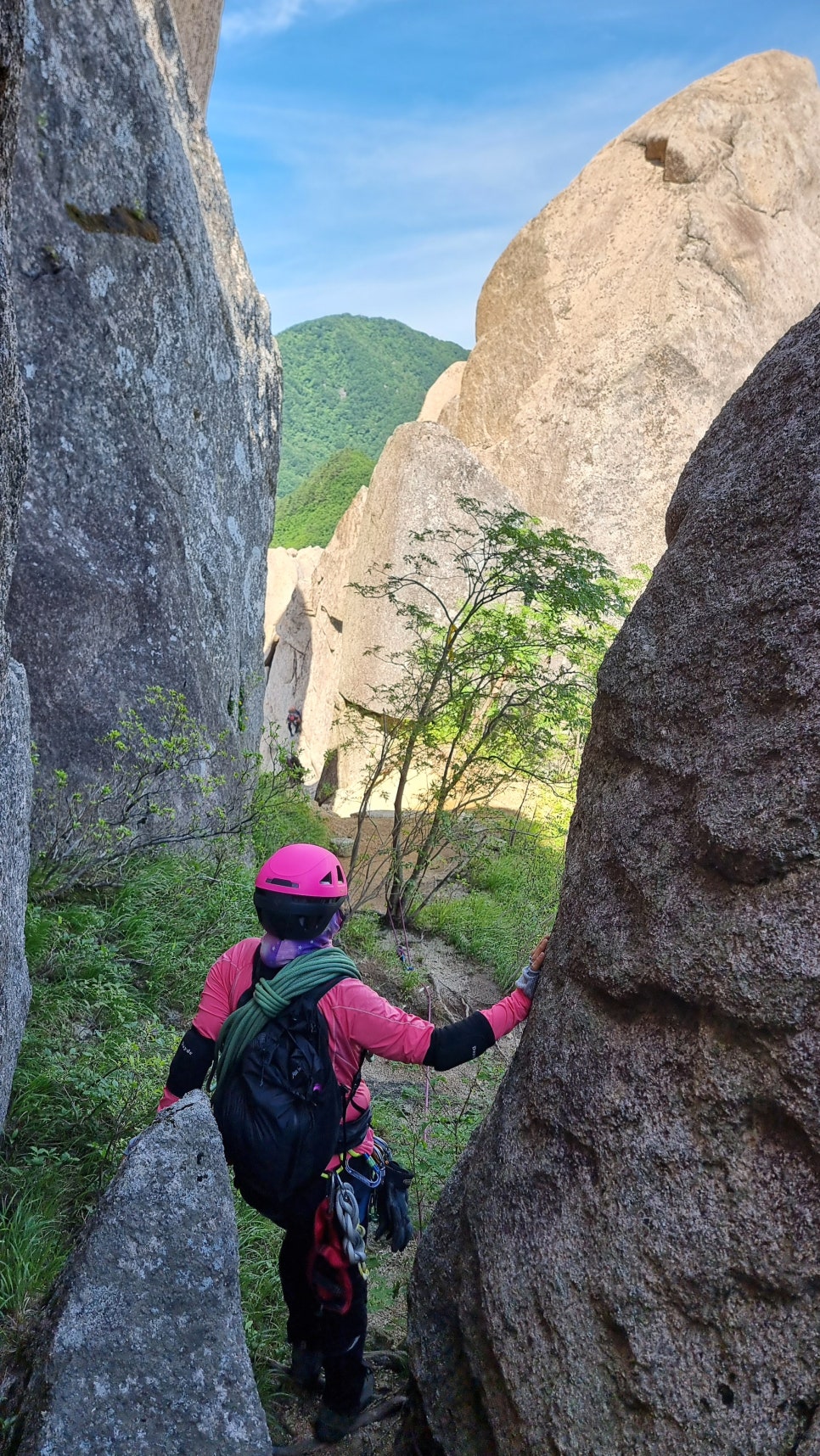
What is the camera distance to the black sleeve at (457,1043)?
2389mm

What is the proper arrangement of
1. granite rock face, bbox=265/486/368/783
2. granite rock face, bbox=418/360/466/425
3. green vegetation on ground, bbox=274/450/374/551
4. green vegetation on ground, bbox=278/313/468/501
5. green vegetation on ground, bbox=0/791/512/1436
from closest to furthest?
1. green vegetation on ground, bbox=0/791/512/1436
2. granite rock face, bbox=265/486/368/783
3. granite rock face, bbox=418/360/466/425
4. green vegetation on ground, bbox=274/450/374/551
5. green vegetation on ground, bbox=278/313/468/501

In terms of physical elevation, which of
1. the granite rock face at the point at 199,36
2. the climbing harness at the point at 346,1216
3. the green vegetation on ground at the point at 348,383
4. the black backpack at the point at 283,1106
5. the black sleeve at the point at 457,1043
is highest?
the green vegetation on ground at the point at 348,383

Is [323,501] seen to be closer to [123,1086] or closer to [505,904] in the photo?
[505,904]

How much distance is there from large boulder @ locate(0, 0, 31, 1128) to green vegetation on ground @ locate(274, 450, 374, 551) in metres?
26.5

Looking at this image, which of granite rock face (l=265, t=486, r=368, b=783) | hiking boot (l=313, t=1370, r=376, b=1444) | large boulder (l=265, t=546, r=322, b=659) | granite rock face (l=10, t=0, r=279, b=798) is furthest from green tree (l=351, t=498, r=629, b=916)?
large boulder (l=265, t=546, r=322, b=659)

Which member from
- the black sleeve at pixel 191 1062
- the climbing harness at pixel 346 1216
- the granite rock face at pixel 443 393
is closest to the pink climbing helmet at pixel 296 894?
the black sleeve at pixel 191 1062

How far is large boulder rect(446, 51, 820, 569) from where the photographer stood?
576 inches

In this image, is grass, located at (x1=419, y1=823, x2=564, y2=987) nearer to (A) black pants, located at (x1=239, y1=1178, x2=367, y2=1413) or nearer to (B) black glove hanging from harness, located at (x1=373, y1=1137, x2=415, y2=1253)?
(B) black glove hanging from harness, located at (x1=373, y1=1137, x2=415, y2=1253)

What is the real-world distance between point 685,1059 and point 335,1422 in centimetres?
163

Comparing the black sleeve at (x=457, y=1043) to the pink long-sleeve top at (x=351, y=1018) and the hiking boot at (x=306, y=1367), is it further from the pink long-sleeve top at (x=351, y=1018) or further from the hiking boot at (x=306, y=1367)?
the hiking boot at (x=306, y=1367)

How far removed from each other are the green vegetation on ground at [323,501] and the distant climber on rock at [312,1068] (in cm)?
2747

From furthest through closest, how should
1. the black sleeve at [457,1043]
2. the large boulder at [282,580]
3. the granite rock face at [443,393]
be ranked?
the large boulder at [282,580] → the granite rock face at [443,393] → the black sleeve at [457,1043]

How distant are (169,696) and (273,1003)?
4011 mm

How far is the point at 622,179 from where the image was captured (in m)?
15.3
